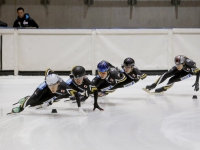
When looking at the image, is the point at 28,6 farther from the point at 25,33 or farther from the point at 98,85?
the point at 98,85

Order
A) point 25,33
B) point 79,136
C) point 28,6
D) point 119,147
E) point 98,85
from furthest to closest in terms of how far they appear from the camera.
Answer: point 28,6 < point 25,33 < point 98,85 < point 79,136 < point 119,147

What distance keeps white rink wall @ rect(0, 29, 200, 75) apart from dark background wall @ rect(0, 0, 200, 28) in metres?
3.51

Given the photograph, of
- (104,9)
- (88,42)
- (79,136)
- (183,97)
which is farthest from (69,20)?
(79,136)

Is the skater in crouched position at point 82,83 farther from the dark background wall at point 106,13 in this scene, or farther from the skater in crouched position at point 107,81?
the dark background wall at point 106,13

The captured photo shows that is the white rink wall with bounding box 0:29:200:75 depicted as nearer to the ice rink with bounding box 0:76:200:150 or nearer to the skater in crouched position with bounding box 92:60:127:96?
the ice rink with bounding box 0:76:200:150

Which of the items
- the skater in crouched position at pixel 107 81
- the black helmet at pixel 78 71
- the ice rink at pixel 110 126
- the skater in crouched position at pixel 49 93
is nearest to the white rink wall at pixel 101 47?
the ice rink at pixel 110 126

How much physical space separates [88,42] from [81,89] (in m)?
6.25

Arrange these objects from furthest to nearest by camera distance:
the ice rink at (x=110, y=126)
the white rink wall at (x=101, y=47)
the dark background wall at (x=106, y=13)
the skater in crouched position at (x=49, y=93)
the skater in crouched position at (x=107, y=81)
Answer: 1. the dark background wall at (x=106, y=13)
2. the white rink wall at (x=101, y=47)
3. the skater in crouched position at (x=107, y=81)
4. the skater in crouched position at (x=49, y=93)
5. the ice rink at (x=110, y=126)

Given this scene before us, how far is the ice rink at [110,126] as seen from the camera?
4289mm

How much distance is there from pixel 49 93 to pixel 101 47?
6.90 m

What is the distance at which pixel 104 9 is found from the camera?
16.7 m

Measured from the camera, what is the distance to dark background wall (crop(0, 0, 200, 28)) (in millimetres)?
16609

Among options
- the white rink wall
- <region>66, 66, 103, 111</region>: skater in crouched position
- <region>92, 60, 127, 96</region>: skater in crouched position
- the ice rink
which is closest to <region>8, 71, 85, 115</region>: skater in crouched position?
the ice rink

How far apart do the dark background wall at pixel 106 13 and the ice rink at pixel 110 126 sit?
8.63 meters
